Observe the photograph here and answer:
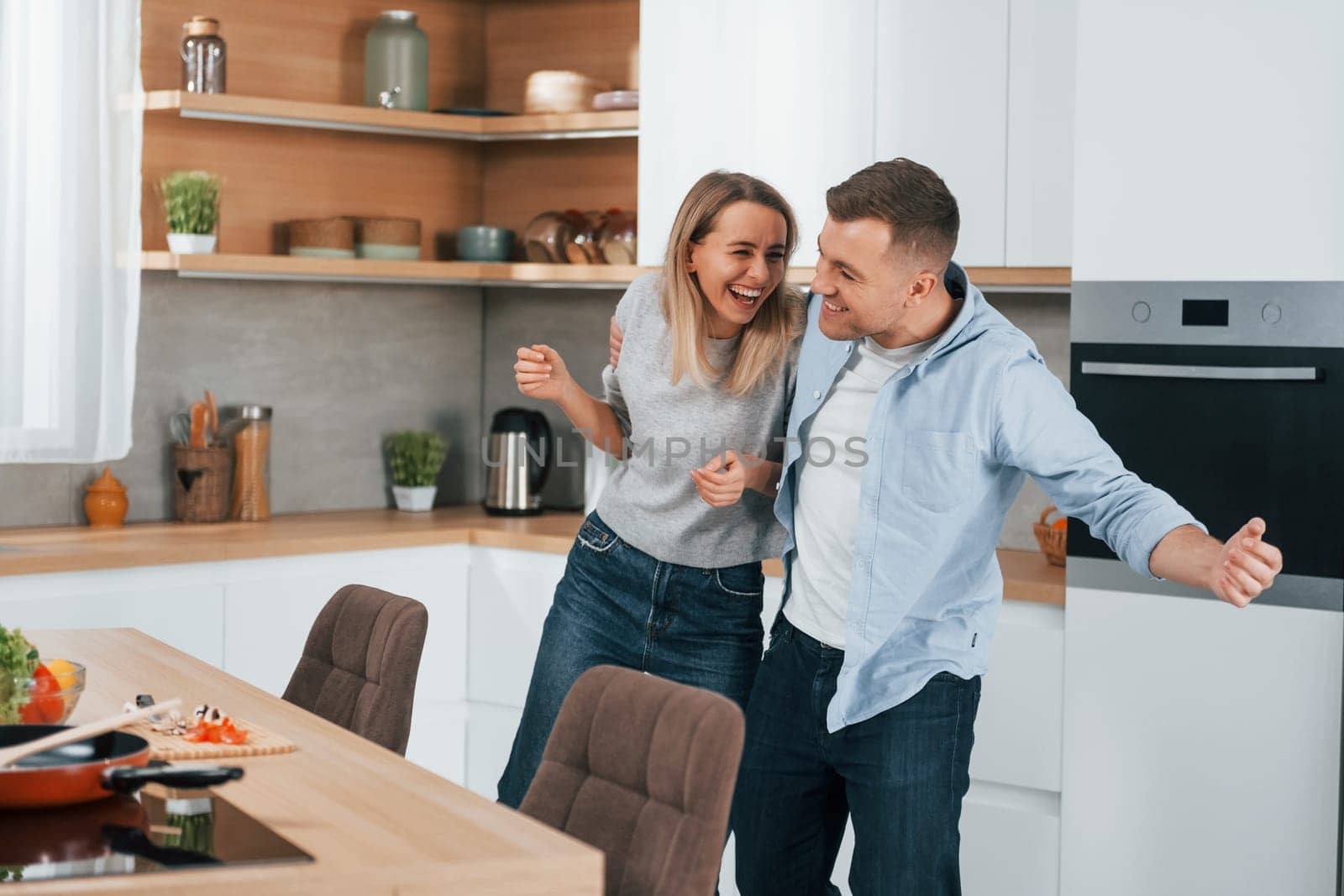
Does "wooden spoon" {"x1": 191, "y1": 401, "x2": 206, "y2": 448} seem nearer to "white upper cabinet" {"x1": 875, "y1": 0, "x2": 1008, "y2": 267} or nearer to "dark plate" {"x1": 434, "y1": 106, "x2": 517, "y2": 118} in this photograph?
"dark plate" {"x1": 434, "y1": 106, "x2": 517, "y2": 118}

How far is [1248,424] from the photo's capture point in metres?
2.88

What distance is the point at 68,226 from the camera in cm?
362

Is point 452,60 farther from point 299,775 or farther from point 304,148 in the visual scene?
point 299,775

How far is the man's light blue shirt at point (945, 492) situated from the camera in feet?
7.09

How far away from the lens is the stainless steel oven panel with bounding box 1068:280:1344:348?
9.24 feet

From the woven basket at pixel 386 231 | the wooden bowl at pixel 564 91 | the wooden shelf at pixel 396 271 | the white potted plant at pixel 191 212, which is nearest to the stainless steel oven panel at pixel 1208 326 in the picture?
the wooden shelf at pixel 396 271

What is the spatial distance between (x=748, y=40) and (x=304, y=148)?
1310 mm

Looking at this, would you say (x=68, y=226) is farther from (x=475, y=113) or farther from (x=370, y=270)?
(x=475, y=113)

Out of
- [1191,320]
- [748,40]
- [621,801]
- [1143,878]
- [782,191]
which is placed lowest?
[1143,878]

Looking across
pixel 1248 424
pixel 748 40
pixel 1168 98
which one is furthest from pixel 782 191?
pixel 1248 424

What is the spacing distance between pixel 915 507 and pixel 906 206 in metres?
0.41

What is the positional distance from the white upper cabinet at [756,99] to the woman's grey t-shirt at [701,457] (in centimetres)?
105

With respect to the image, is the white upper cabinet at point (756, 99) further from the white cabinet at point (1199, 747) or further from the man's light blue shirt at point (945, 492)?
the man's light blue shirt at point (945, 492)

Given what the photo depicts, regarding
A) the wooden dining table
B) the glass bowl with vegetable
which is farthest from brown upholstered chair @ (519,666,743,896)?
the glass bowl with vegetable
